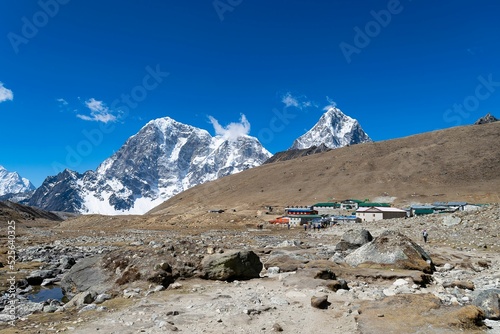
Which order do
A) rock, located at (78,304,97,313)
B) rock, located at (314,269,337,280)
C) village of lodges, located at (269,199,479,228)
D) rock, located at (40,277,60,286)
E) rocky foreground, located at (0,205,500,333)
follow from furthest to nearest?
village of lodges, located at (269,199,479,228)
rock, located at (40,277,60,286)
rock, located at (314,269,337,280)
rock, located at (78,304,97,313)
rocky foreground, located at (0,205,500,333)

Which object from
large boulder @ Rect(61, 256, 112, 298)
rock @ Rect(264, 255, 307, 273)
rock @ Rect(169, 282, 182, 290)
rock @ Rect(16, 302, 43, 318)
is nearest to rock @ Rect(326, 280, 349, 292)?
rock @ Rect(264, 255, 307, 273)

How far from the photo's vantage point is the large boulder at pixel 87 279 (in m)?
17.9

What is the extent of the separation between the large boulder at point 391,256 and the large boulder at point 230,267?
627 cm

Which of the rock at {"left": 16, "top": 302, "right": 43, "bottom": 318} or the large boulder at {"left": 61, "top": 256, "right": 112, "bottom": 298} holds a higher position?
the large boulder at {"left": 61, "top": 256, "right": 112, "bottom": 298}

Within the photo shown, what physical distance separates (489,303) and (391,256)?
8.80 metres

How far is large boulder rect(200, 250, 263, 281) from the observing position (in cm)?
1806

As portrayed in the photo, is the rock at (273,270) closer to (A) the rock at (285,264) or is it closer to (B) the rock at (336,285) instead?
(A) the rock at (285,264)

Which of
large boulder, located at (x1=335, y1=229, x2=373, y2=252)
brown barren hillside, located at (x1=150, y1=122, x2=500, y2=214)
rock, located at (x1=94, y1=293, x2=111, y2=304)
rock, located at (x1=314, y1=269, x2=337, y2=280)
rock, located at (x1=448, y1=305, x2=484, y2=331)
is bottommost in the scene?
rock, located at (x1=94, y1=293, x2=111, y2=304)

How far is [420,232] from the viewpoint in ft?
142

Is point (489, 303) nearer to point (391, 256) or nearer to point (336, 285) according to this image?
point (336, 285)

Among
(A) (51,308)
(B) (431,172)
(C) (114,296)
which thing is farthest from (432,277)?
(B) (431,172)

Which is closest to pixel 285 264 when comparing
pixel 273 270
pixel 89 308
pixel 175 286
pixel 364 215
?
pixel 273 270

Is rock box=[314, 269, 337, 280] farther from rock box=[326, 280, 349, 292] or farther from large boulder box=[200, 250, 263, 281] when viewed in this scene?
large boulder box=[200, 250, 263, 281]

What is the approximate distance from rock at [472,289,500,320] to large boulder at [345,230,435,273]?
24.2 feet
